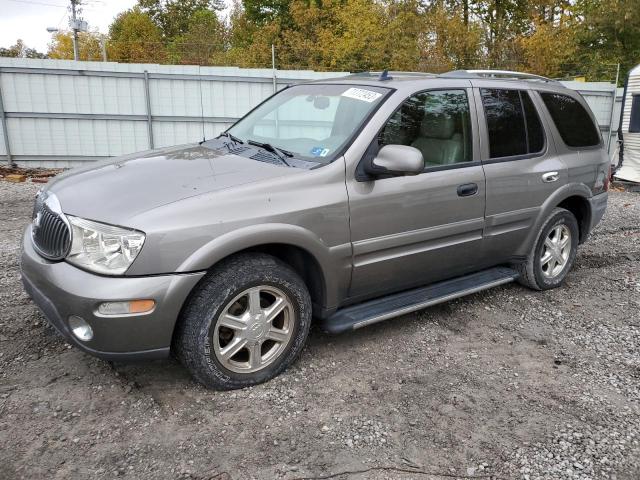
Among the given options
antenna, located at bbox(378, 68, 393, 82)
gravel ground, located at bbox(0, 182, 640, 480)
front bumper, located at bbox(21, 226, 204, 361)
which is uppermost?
antenna, located at bbox(378, 68, 393, 82)

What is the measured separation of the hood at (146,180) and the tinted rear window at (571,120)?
2668mm

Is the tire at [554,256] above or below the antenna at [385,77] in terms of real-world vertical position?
below

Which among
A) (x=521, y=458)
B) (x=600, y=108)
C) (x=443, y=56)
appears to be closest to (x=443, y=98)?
(x=521, y=458)

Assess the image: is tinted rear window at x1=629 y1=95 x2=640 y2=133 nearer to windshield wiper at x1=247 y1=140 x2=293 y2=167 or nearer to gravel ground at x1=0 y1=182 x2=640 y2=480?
gravel ground at x1=0 y1=182 x2=640 y2=480

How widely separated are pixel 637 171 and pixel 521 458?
427 inches

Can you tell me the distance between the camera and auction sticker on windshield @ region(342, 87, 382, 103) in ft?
12.0

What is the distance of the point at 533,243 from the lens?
181 inches

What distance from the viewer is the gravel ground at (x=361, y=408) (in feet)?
8.45

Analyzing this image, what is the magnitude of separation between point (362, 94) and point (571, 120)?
2242 millimetres

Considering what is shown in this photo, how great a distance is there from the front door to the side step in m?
0.08

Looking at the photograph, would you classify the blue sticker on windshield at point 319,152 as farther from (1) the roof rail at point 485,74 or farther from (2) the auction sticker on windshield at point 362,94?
(1) the roof rail at point 485,74

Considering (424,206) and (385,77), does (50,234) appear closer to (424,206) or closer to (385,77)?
(424,206)

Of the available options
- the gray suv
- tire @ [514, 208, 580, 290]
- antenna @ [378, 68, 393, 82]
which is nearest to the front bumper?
the gray suv

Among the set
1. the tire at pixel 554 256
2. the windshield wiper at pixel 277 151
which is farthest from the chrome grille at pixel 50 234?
the tire at pixel 554 256
